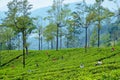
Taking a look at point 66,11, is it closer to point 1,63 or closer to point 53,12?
point 53,12

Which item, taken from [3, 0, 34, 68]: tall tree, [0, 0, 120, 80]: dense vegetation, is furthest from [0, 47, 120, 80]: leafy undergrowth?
[3, 0, 34, 68]: tall tree

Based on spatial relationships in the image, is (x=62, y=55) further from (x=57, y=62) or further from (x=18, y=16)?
(x=18, y=16)

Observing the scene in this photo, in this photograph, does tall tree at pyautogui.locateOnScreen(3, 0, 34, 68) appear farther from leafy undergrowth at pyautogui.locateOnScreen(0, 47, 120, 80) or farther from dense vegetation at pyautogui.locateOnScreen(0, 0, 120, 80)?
leafy undergrowth at pyautogui.locateOnScreen(0, 47, 120, 80)

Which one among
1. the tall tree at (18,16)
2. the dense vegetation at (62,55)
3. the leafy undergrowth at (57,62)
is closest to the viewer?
the dense vegetation at (62,55)

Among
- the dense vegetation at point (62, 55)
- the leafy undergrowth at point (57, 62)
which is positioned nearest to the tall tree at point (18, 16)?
the dense vegetation at point (62, 55)

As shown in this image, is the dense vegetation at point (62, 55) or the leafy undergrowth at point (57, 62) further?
the leafy undergrowth at point (57, 62)

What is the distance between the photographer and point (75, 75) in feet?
119

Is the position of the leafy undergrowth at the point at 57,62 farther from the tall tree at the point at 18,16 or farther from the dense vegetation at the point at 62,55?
the tall tree at the point at 18,16

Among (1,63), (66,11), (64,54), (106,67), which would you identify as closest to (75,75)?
(106,67)

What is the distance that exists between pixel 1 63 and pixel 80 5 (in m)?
33.0

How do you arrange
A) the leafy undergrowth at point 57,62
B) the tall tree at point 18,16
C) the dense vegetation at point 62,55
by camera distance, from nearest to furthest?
the dense vegetation at point 62,55
the leafy undergrowth at point 57,62
the tall tree at point 18,16

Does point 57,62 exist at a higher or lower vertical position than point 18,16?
lower

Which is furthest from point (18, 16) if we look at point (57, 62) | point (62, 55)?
point (62, 55)

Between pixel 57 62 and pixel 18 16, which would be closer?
pixel 18 16
